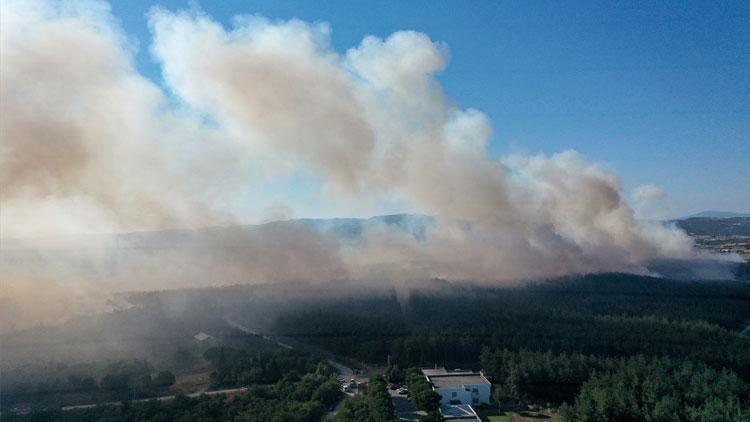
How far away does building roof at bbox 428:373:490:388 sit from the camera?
17.3 meters

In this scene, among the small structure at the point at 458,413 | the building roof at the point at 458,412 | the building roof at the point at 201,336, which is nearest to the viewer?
the small structure at the point at 458,413

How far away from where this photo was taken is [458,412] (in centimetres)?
1560

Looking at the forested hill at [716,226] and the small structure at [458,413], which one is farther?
the forested hill at [716,226]

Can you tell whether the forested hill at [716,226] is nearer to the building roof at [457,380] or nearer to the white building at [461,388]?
the building roof at [457,380]

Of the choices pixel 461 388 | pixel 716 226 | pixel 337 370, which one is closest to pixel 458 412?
pixel 461 388

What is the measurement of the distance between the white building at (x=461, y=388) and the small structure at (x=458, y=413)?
1.36ft

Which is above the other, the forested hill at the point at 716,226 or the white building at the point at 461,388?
the forested hill at the point at 716,226

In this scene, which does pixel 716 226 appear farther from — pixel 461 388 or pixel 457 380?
pixel 461 388

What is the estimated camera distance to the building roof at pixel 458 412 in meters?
14.7

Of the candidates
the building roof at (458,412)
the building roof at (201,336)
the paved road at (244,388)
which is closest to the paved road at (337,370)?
the paved road at (244,388)

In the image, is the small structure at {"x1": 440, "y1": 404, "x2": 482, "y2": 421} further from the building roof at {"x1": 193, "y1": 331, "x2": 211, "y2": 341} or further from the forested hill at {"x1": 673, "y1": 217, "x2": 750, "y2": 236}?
the forested hill at {"x1": 673, "y1": 217, "x2": 750, "y2": 236}

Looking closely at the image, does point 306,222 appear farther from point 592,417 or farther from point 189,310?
point 592,417

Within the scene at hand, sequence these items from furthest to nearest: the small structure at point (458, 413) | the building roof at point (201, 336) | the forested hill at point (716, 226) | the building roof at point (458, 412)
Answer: the forested hill at point (716, 226) → the building roof at point (201, 336) → the building roof at point (458, 412) → the small structure at point (458, 413)

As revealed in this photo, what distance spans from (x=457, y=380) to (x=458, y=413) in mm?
2342
